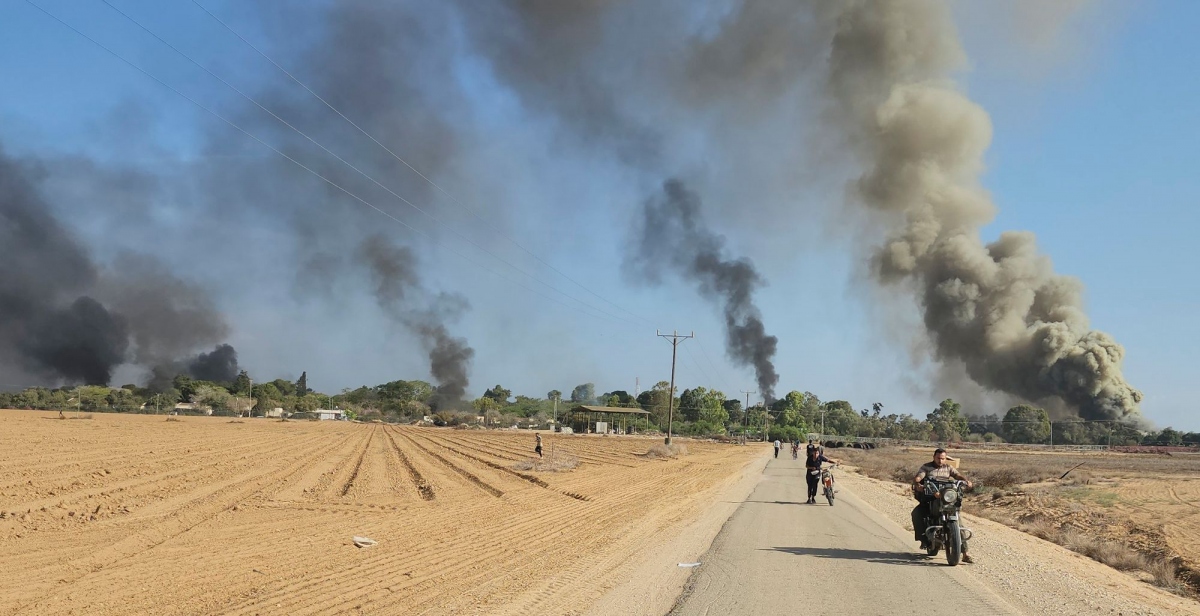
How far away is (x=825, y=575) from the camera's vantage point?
350 inches

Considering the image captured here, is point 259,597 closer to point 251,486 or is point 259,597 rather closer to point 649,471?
point 251,486

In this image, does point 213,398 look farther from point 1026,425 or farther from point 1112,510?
point 1026,425

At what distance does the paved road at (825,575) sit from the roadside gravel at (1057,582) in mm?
374

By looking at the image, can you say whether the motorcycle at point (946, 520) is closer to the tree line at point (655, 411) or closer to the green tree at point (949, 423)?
the tree line at point (655, 411)

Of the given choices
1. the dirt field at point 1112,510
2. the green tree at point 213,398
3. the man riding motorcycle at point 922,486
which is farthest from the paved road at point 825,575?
the green tree at point 213,398

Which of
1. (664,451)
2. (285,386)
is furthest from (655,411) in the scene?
(664,451)

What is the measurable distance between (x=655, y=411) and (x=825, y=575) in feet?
461

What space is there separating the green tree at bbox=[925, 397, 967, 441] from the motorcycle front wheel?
12070 cm

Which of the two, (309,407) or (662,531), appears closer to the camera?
(662,531)

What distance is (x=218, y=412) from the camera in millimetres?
100000

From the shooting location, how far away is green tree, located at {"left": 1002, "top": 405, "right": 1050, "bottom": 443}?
107m

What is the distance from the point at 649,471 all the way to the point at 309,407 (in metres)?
101

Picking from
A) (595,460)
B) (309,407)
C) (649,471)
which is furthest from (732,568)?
(309,407)

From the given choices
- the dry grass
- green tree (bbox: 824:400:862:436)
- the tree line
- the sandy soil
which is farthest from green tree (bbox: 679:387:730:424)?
the sandy soil
